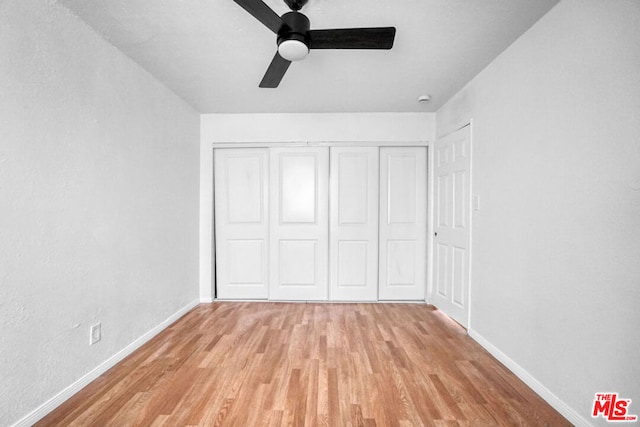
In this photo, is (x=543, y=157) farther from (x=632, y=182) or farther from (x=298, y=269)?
(x=298, y=269)

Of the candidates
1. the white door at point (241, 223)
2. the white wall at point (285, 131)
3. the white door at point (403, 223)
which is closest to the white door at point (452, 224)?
the white door at point (403, 223)

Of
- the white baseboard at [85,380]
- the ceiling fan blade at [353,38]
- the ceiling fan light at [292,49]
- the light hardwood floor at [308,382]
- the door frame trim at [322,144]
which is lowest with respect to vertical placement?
the light hardwood floor at [308,382]

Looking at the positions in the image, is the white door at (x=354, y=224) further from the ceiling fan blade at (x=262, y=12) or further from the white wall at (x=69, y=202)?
the ceiling fan blade at (x=262, y=12)

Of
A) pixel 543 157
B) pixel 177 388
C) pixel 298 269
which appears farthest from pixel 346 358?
pixel 543 157

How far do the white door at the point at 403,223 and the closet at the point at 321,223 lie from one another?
13 mm

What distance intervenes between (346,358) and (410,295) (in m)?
1.76

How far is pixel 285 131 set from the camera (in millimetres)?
3852

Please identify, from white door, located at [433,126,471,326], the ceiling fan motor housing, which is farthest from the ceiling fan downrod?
white door, located at [433,126,471,326]

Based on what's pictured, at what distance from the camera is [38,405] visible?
169cm

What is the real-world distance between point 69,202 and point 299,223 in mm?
2384

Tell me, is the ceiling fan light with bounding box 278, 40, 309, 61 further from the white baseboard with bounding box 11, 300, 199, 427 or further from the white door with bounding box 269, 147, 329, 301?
the white baseboard with bounding box 11, 300, 199, 427

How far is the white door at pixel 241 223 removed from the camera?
392cm

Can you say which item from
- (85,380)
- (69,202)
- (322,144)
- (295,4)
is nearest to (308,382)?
(85,380)

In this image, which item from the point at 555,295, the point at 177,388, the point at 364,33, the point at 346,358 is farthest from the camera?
the point at 346,358
